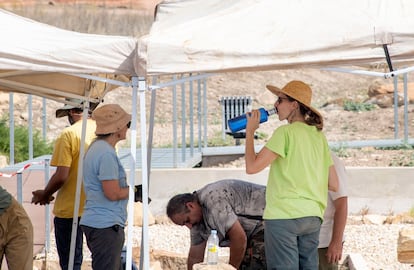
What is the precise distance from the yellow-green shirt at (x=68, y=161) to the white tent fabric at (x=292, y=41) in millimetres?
1788

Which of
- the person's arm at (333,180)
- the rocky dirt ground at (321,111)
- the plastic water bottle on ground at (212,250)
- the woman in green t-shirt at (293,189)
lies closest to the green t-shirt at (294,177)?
the woman in green t-shirt at (293,189)

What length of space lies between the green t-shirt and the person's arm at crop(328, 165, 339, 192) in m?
0.24

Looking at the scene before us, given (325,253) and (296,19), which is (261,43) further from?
(325,253)

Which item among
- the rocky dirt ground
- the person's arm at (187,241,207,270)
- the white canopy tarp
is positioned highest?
the rocky dirt ground

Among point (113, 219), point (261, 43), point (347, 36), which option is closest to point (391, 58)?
point (347, 36)

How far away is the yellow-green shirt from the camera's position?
23.8 ft

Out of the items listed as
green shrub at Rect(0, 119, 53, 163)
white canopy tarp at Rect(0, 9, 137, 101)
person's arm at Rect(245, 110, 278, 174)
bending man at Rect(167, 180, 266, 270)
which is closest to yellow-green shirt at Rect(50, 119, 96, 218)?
bending man at Rect(167, 180, 266, 270)

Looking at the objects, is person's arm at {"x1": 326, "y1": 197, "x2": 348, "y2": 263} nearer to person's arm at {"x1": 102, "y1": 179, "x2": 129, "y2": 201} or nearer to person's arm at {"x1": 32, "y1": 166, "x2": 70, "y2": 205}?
person's arm at {"x1": 102, "y1": 179, "x2": 129, "y2": 201}

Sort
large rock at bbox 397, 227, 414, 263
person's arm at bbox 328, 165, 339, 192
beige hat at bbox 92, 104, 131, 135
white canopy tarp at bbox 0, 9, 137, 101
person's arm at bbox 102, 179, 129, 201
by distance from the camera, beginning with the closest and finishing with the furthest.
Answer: white canopy tarp at bbox 0, 9, 137, 101
person's arm at bbox 328, 165, 339, 192
person's arm at bbox 102, 179, 129, 201
beige hat at bbox 92, 104, 131, 135
large rock at bbox 397, 227, 414, 263

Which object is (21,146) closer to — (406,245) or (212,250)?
(406,245)

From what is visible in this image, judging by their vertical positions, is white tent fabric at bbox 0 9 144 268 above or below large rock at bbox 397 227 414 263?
above

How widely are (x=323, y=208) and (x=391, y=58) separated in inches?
38.0

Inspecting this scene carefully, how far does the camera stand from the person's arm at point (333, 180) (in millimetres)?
5980

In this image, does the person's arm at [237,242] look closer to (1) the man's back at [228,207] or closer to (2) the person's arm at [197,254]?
(1) the man's back at [228,207]
